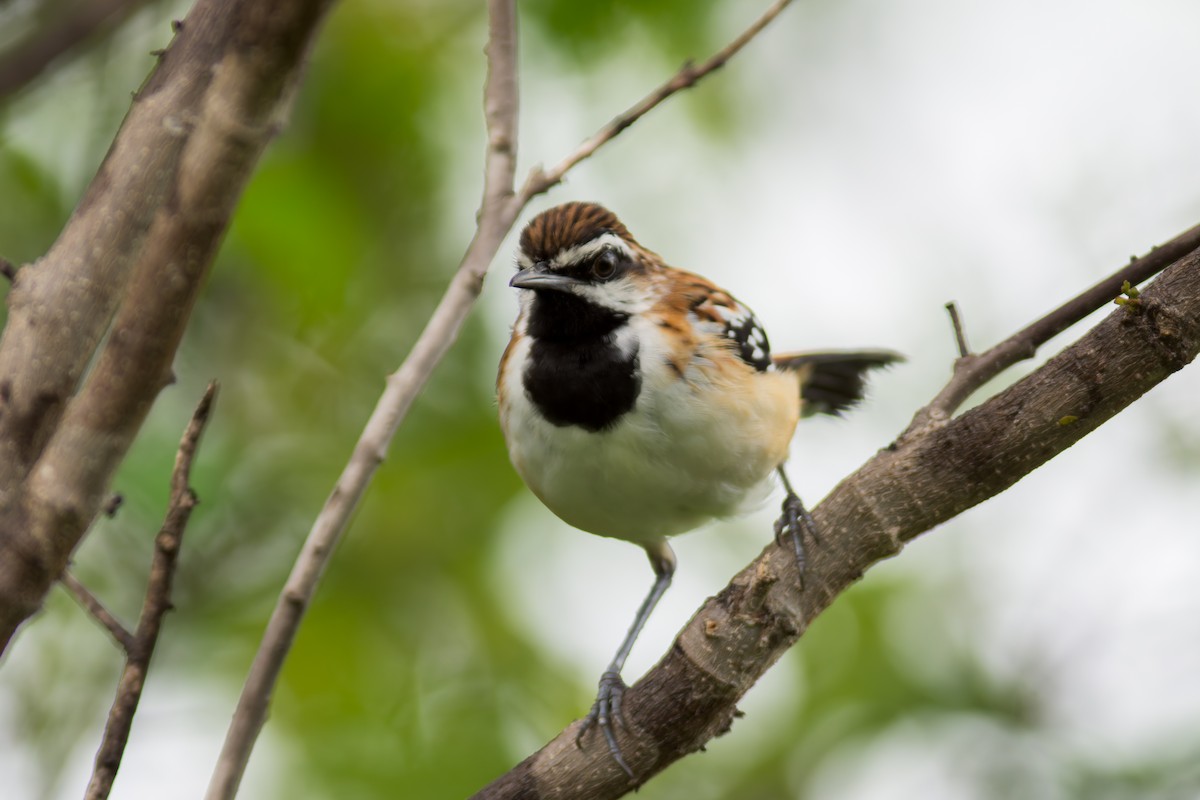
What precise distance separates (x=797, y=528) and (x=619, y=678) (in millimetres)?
1464

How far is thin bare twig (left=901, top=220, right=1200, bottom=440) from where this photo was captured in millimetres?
3586

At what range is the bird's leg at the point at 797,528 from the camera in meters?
3.73

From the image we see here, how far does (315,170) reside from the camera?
22.2 feet

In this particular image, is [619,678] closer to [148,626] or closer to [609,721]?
[609,721]

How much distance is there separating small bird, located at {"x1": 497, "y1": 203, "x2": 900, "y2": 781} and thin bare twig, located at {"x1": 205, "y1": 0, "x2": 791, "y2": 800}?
1.18 metres

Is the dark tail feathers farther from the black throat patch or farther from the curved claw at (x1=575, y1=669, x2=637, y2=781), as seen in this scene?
the curved claw at (x1=575, y1=669, x2=637, y2=781)

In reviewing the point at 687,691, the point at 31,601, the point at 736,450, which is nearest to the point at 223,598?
the point at 736,450

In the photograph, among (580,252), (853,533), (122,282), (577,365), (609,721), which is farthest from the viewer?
(580,252)

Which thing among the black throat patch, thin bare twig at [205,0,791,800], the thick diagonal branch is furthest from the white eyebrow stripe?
the thick diagonal branch

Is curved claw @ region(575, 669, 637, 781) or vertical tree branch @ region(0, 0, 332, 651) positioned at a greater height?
vertical tree branch @ region(0, 0, 332, 651)

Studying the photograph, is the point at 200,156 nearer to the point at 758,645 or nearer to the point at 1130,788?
the point at 758,645

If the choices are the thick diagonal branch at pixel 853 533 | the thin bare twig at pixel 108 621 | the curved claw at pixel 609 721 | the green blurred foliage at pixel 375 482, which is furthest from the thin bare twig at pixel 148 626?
the green blurred foliage at pixel 375 482

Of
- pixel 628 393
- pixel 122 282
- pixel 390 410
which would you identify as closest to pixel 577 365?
pixel 628 393

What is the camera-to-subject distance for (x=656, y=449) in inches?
197
